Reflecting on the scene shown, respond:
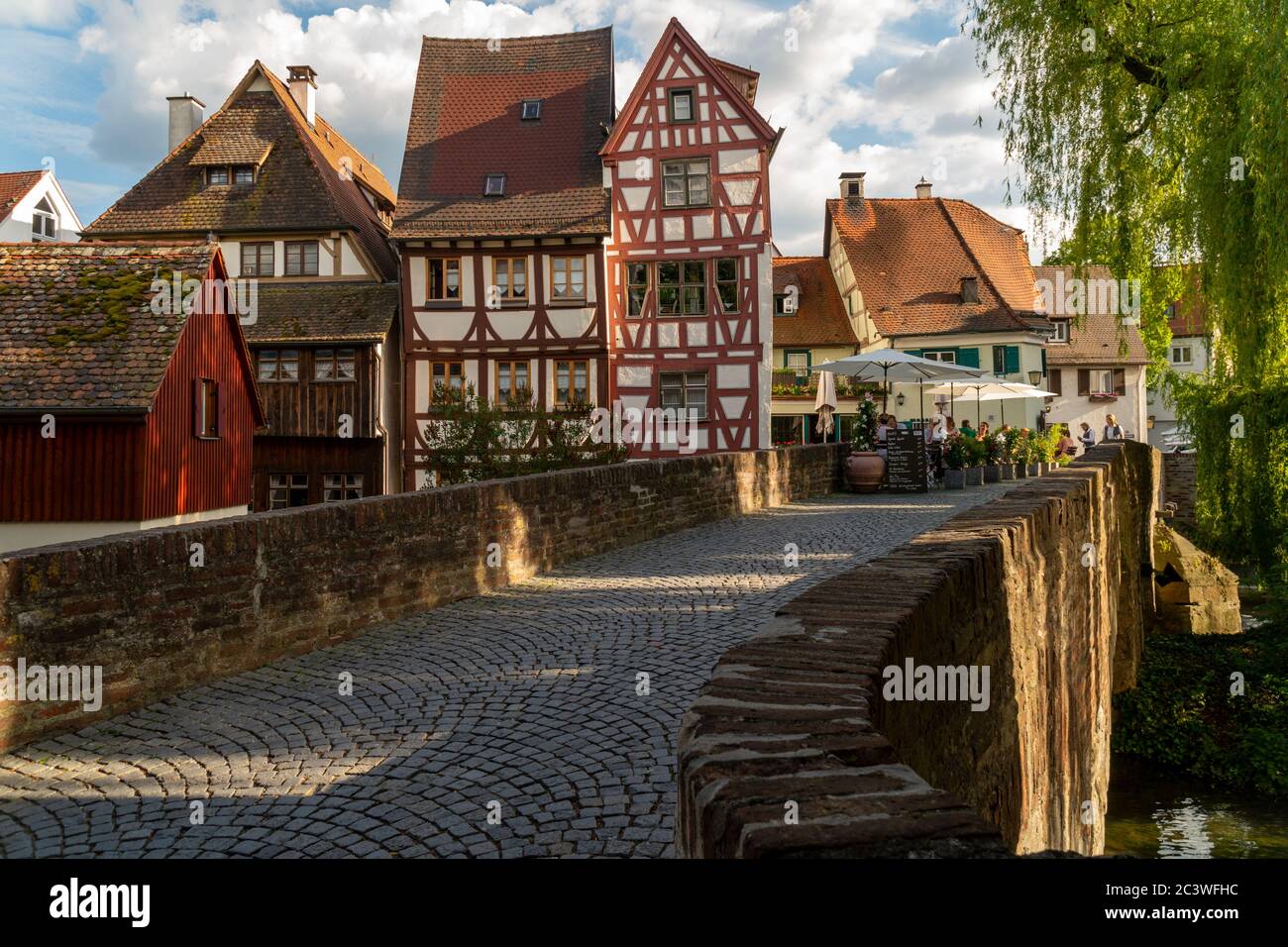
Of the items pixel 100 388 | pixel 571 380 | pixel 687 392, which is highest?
pixel 571 380

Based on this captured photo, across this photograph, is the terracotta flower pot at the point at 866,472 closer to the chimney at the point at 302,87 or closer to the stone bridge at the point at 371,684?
the stone bridge at the point at 371,684

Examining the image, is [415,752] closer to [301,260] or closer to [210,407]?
[210,407]

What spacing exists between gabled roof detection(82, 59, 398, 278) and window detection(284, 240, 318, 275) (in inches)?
21.8

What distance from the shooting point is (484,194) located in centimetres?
2728

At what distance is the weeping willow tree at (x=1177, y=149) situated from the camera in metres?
11.7

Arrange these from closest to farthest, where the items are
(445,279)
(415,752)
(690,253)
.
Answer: (415,752), (690,253), (445,279)

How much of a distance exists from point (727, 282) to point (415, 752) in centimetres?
2293

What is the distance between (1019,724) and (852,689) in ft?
10.8

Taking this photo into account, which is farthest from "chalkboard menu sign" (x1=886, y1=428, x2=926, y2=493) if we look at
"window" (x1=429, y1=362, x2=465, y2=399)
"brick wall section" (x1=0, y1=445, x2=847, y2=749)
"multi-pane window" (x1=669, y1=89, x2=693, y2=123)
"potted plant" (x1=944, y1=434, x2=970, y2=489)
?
"window" (x1=429, y1=362, x2=465, y2=399)

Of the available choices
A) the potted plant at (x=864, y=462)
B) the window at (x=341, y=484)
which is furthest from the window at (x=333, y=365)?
the potted plant at (x=864, y=462)

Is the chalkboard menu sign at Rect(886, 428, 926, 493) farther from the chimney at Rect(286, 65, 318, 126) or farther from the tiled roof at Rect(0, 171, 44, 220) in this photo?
the tiled roof at Rect(0, 171, 44, 220)

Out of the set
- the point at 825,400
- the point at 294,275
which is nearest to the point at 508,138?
the point at 294,275

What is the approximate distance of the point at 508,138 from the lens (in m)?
28.3
